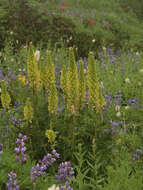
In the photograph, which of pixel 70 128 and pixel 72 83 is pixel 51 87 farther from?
pixel 70 128

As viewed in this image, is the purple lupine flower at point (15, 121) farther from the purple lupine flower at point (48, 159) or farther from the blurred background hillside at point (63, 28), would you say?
the blurred background hillside at point (63, 28)

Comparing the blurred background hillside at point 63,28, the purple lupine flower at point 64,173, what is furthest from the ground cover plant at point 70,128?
the blurred background hillside at point 63,28

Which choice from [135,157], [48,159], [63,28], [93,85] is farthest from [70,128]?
[63,28]

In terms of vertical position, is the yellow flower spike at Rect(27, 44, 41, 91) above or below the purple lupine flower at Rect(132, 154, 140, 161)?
above

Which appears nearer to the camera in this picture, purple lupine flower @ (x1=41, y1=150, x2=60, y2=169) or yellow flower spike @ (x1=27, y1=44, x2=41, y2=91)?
purple lupine flower @ (x1=41, y1=150, x2=60, y2=169)

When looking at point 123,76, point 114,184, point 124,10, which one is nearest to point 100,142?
point 114,184

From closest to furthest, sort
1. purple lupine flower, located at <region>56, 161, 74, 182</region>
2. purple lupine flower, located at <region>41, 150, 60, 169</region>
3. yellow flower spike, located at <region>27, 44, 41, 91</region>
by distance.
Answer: purple lupine flower, located at <region>56, 161, 74, 182</region>
purple lupine flower, located at <region>41, 150, 60, 169</region>
yellow flower spike, located at <region>27, 44, 41, 91</region>

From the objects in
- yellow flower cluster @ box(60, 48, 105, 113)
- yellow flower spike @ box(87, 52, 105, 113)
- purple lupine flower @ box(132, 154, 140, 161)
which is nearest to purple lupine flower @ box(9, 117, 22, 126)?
yellow flower cluster @ box(60, 48, 105, 113)

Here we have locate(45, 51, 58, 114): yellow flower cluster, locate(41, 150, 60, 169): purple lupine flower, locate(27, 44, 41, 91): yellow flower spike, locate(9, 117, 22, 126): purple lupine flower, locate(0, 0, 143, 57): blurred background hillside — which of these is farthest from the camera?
locate(0, 0, 143, 57): blurred background hillside

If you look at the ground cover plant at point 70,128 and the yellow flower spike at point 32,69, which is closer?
the ground cover plant at point 70,128

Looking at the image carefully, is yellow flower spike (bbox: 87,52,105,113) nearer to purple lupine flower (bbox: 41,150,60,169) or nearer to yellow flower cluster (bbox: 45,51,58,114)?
A: yellow flower cluster (bbox: 45,51,58,114)

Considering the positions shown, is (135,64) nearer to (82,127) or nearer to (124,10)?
(82,127)

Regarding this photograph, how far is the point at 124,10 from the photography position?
16.9m

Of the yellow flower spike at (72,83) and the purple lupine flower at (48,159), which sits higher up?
the yellow flower spike at (72,83)
